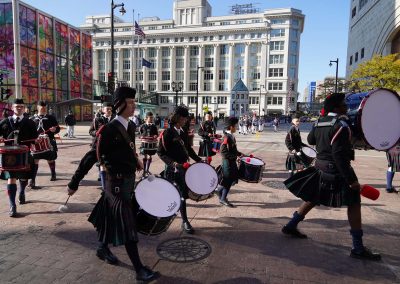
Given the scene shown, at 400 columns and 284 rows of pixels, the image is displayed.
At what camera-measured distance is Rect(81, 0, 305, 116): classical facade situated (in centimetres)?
7888

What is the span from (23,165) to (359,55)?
55816 millimetres

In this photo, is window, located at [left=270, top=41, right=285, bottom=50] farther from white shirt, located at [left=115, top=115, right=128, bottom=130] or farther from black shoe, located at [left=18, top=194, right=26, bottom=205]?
white shirt, located at [left=115, top=115, right=128, bottom=130]

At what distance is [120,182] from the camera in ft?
10.9

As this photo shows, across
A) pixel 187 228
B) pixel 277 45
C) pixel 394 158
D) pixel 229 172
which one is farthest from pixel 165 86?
pixel 187 228

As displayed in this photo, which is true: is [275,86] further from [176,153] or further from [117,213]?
[117,213]

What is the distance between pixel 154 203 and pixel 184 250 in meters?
1.12

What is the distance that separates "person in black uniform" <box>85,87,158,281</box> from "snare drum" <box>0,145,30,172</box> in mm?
2669

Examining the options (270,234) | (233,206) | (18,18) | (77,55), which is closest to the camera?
(270,234)

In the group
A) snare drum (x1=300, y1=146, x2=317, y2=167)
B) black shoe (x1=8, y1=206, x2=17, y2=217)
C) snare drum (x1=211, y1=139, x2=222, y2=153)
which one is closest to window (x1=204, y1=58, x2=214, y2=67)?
snare drum (x1=211, y1=139, x2=222, y2=153)

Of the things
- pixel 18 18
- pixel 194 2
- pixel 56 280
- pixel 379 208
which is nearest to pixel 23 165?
pixel 56 280

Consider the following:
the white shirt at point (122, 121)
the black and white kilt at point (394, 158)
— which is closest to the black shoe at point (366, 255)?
the white shirt at point (122, 121)

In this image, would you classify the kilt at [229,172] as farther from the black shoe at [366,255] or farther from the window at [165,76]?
the window at [165,76]

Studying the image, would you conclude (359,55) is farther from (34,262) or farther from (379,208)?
(34,262)

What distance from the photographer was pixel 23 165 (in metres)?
5.28
